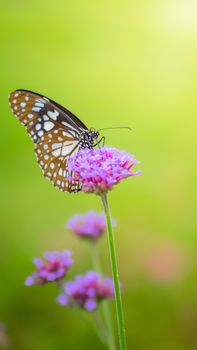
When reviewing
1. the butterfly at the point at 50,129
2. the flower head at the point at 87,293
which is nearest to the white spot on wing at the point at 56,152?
the butterfly at the point at 50,129

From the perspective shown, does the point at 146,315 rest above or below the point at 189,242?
below

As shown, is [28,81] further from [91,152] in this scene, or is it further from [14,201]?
[91,152]

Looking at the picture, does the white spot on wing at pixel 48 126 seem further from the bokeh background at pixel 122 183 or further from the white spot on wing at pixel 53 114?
the bokeh background at pixel 122 183

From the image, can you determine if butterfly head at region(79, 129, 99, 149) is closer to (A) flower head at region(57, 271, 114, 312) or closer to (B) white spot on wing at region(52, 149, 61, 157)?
(B) white spot on wing at region(52, 149, 61, 157)

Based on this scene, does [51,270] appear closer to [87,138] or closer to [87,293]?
[87,293]

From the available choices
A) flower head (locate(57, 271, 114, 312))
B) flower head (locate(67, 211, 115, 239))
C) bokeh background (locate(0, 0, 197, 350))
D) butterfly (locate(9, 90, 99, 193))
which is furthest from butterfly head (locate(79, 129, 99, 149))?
bokeh background (locate(0, 0, 197, 350))

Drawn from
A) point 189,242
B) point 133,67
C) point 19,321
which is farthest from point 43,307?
point 133,67
